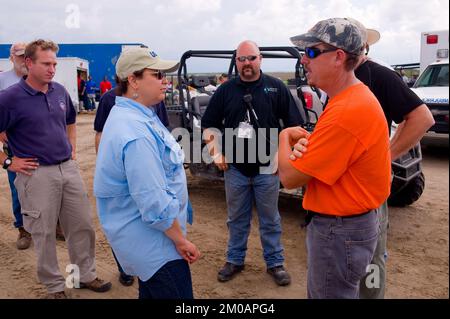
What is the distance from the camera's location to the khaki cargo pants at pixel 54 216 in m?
3.18

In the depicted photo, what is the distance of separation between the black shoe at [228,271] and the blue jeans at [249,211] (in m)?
0.04

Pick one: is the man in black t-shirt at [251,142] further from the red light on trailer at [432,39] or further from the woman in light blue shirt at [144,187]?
the red light on trailer at [432,39]

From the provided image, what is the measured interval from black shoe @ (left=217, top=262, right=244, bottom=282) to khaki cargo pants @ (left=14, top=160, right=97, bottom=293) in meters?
1.07

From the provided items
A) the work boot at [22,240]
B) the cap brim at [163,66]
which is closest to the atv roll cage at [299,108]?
the work boot at [22,240]

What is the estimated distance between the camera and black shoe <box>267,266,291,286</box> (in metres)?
3.53

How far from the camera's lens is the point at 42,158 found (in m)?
3.21

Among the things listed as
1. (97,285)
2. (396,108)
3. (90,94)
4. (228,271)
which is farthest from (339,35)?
(90,94)

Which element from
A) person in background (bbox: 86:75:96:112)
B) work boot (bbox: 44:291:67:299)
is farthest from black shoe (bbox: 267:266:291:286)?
person in background (bbox: 86:75:96:112)

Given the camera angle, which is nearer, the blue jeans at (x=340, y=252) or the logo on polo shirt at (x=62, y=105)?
the blue jeans at (x=340, y=252)

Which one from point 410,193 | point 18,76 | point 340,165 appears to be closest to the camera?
point 340,165

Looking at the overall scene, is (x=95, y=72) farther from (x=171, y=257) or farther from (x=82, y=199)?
(x=171, y=257)

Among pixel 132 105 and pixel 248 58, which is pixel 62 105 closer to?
pixel 248 58

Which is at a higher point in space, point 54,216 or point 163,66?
point 163,66

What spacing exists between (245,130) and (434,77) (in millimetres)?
7197
